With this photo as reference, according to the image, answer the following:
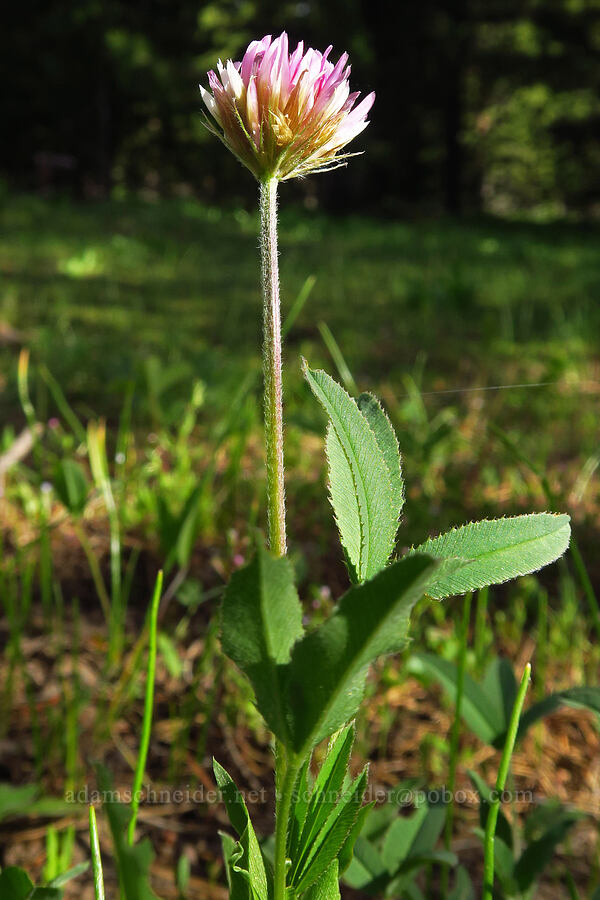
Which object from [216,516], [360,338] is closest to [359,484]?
[216,516]

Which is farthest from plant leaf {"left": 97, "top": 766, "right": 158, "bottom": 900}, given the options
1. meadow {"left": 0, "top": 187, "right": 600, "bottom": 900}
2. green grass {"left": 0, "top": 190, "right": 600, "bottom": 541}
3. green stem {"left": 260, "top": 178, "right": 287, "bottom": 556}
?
green grass {"left": 0, "top": 190, "right": 600, "bottom": 541}

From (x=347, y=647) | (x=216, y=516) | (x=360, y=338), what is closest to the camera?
(x=347, y=647)

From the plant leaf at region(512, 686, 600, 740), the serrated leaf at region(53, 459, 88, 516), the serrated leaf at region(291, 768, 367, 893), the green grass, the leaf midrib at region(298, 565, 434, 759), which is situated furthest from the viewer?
the green grass

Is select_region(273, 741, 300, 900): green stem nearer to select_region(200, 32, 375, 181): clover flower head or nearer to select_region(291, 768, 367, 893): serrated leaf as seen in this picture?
select_region(291, 768, 367, 893): serrated leaf

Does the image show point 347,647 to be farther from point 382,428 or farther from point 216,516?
point 216,516

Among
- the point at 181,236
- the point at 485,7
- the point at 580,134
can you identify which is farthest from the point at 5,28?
the point at 580,134

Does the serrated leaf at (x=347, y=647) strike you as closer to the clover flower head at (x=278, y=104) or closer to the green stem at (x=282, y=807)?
the green stem at (x=282, y=807)
